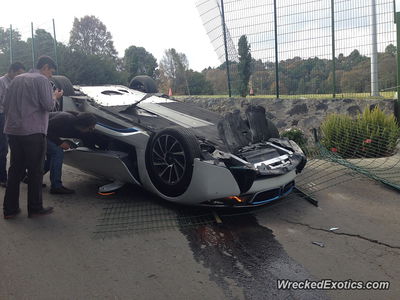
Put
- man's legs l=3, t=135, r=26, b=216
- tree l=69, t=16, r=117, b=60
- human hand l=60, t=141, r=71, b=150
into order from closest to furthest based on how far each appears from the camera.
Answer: man's legs l=3, t=135, r=26, b=216 < human hand l=60, t=141, r=71, b=150 < tree l=69, t=16, r=117, b=60

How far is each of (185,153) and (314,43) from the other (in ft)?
16.1

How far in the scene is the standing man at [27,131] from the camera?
386 centimetres

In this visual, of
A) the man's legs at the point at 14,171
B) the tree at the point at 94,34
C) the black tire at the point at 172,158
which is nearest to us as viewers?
the black tire at the point at 172,158

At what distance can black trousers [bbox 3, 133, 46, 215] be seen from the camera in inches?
154

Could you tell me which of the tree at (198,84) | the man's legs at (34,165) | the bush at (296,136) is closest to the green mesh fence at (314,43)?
the bush at (296,136)

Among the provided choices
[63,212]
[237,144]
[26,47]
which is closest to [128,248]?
[63,212]

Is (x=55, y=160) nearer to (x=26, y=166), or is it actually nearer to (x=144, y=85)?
(x=26, y=166)

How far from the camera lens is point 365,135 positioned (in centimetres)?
664

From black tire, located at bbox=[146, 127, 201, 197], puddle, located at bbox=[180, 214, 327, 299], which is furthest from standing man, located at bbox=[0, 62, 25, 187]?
puddle, located at bbox=[180, 214, 327, 299]

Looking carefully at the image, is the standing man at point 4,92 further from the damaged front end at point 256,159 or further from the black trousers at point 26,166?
the damaged front end at point 256,159

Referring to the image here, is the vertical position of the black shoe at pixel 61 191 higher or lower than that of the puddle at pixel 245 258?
higher

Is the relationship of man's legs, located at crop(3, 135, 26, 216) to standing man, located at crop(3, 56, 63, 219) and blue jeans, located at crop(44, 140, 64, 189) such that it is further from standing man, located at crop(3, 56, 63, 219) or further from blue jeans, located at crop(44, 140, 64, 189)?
blue jeans, located at crop(44, 140, 64, 189)

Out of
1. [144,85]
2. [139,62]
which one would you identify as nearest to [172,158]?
[144,85]

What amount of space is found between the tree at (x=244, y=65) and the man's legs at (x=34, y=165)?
5.43 meters
